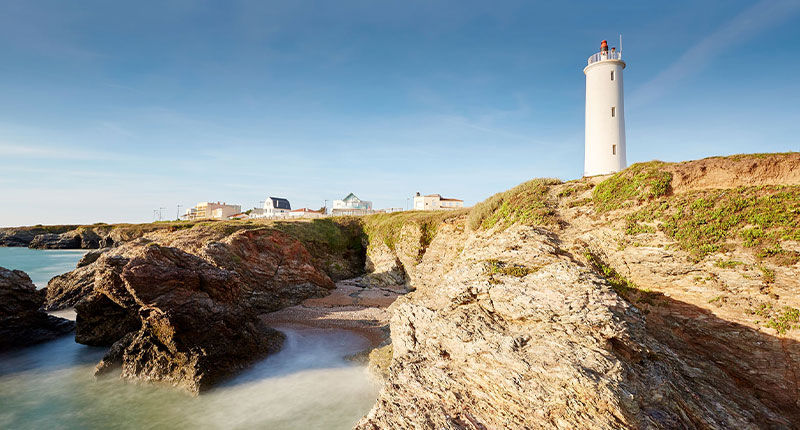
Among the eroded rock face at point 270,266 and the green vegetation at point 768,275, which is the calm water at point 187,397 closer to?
the eroded rock face at point 270,266

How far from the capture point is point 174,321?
45.3ft

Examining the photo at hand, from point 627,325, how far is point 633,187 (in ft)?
26.0

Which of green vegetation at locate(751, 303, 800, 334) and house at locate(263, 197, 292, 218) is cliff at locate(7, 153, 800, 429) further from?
house at locate(263, 197, 292, 218)

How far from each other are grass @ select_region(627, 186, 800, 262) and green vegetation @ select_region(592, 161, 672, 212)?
920 millimetres

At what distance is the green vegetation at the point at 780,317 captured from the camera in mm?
9172

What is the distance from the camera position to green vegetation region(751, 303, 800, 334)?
917 centimetres

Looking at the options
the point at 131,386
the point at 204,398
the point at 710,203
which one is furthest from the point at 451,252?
the point at 131,386

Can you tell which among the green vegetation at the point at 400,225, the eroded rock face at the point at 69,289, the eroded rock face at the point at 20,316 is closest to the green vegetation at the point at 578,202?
the green vegetation at the point at 400,225

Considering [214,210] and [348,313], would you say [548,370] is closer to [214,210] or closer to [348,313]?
[348,313]

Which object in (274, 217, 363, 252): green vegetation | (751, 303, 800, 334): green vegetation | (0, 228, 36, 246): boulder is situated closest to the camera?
(751, 303, 800, 334): green vegetation

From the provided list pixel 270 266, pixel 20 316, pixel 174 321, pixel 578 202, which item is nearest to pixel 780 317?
pixel 578 202

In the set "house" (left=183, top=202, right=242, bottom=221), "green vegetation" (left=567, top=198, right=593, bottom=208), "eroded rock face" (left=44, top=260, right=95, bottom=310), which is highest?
"house" (left=183, top=202, right=242, bottom=221)

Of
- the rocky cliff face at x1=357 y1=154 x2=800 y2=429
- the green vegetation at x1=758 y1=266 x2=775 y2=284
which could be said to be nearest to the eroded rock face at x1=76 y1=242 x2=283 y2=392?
the rocky cliff face at x1=357 y1=154 x2=800 y2=429

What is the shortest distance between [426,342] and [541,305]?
12.4 feet
